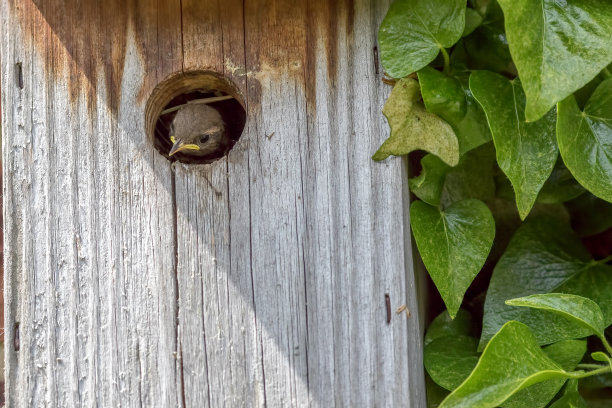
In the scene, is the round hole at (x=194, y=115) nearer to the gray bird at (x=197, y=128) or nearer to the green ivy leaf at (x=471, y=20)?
the gray bird at (x=197, y=128)

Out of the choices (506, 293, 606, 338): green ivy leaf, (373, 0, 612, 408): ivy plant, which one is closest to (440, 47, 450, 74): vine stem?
(373, 0, 612, 408): ivy plant

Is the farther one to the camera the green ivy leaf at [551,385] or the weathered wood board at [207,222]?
the weathered wood board at [207,222]

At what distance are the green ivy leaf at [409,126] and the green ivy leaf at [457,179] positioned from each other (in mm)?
65

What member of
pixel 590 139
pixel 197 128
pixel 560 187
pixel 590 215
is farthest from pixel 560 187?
pixel 197 128

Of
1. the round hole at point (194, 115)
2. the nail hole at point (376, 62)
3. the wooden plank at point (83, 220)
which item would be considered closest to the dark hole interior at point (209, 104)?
the round hole at point (194, 115)

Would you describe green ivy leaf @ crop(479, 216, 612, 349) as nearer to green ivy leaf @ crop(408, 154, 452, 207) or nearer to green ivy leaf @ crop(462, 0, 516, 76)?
green ivy leaf @ crop(408, 154, 452, 207)

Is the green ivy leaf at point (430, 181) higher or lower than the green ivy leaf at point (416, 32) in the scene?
lower

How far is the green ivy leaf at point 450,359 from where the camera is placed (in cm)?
143

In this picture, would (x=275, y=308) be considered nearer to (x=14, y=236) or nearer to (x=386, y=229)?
(x=386, y=229)

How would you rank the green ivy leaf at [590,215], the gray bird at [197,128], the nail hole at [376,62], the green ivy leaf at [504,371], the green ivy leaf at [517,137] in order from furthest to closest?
1. the gray bird at [197,128]
2. the green ivy leaf at [590,215]
3. the nail hole at [376,62]
4. the green ivy leaf at [517,137]
5. the green ivy leaf at [504,371]

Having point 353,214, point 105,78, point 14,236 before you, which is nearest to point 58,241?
point 14,236

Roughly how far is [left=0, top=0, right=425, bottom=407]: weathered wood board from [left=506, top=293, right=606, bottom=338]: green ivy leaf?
0.28 m

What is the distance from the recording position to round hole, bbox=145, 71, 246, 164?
157 cm

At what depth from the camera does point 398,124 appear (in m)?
1.41
